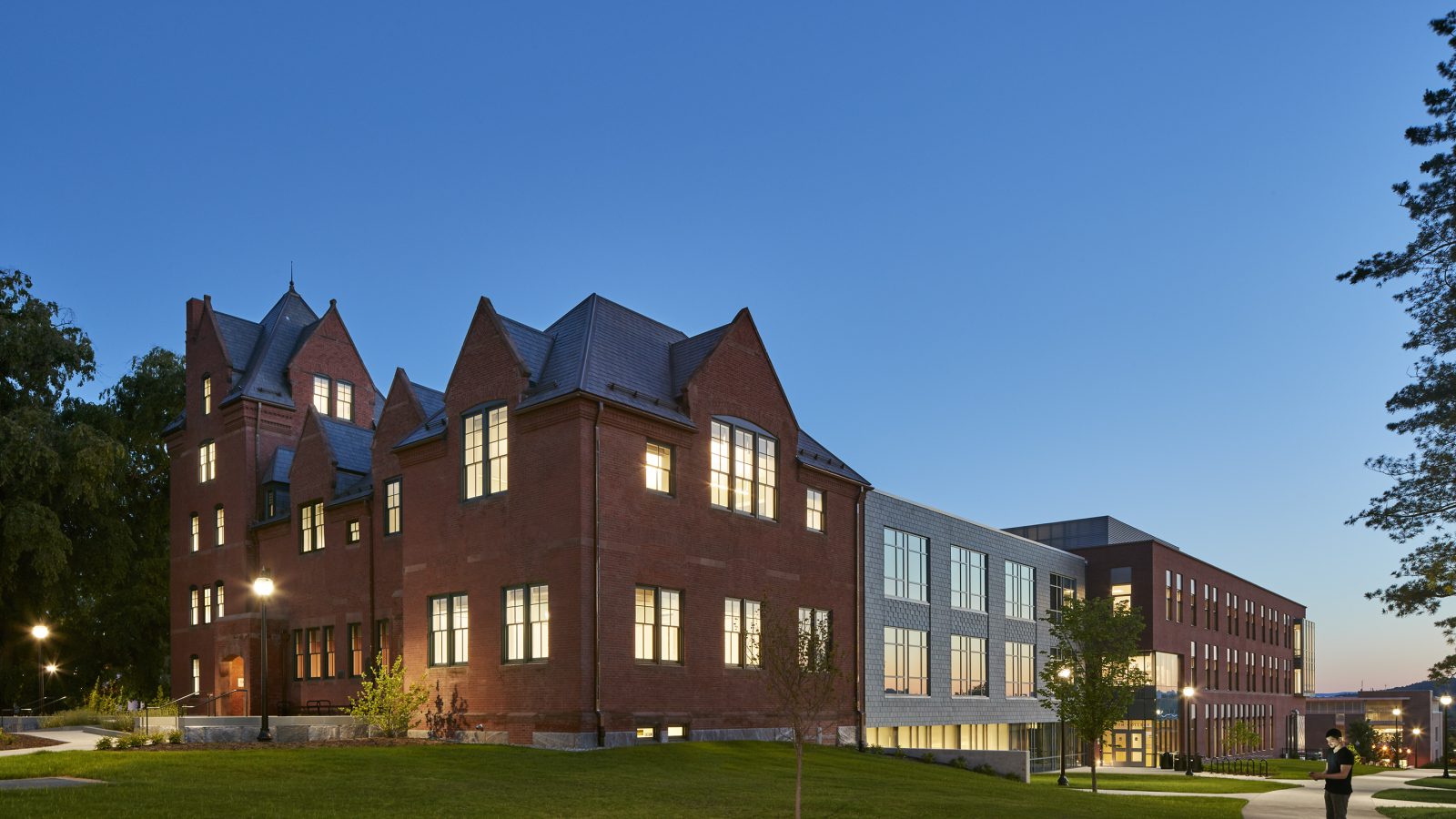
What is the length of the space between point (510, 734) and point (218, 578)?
23.0 meters

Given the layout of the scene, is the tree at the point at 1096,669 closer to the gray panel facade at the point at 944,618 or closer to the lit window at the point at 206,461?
the gray panel facade at the point at 944,618

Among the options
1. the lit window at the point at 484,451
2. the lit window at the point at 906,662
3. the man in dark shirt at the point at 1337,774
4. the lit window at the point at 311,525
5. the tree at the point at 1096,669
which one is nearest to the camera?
the man in dark shirt at the point at 1337,774

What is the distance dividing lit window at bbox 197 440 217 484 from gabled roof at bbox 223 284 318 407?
101 inches

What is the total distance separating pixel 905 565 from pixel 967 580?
780 centimetres

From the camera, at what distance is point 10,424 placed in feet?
153

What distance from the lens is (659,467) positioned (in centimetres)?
3434

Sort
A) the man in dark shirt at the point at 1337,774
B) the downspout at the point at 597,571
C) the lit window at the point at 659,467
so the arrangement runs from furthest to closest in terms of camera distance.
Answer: the lit window at the point at 659,467, the downspout at the point at 597,571, the man in dark shirt at the point at 1337,774

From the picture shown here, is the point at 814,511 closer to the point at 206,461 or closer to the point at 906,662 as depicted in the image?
the point at 906,662

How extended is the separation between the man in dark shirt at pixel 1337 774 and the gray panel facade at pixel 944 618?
25551mm

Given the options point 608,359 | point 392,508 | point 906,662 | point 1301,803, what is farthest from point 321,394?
point 1301,803

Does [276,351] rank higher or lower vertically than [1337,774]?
higher

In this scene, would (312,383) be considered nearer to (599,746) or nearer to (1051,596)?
(599,746)

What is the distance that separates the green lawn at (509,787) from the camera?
697 inches

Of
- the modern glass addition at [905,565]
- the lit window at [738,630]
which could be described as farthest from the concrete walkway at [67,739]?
the modern glass addition at [905,565]
